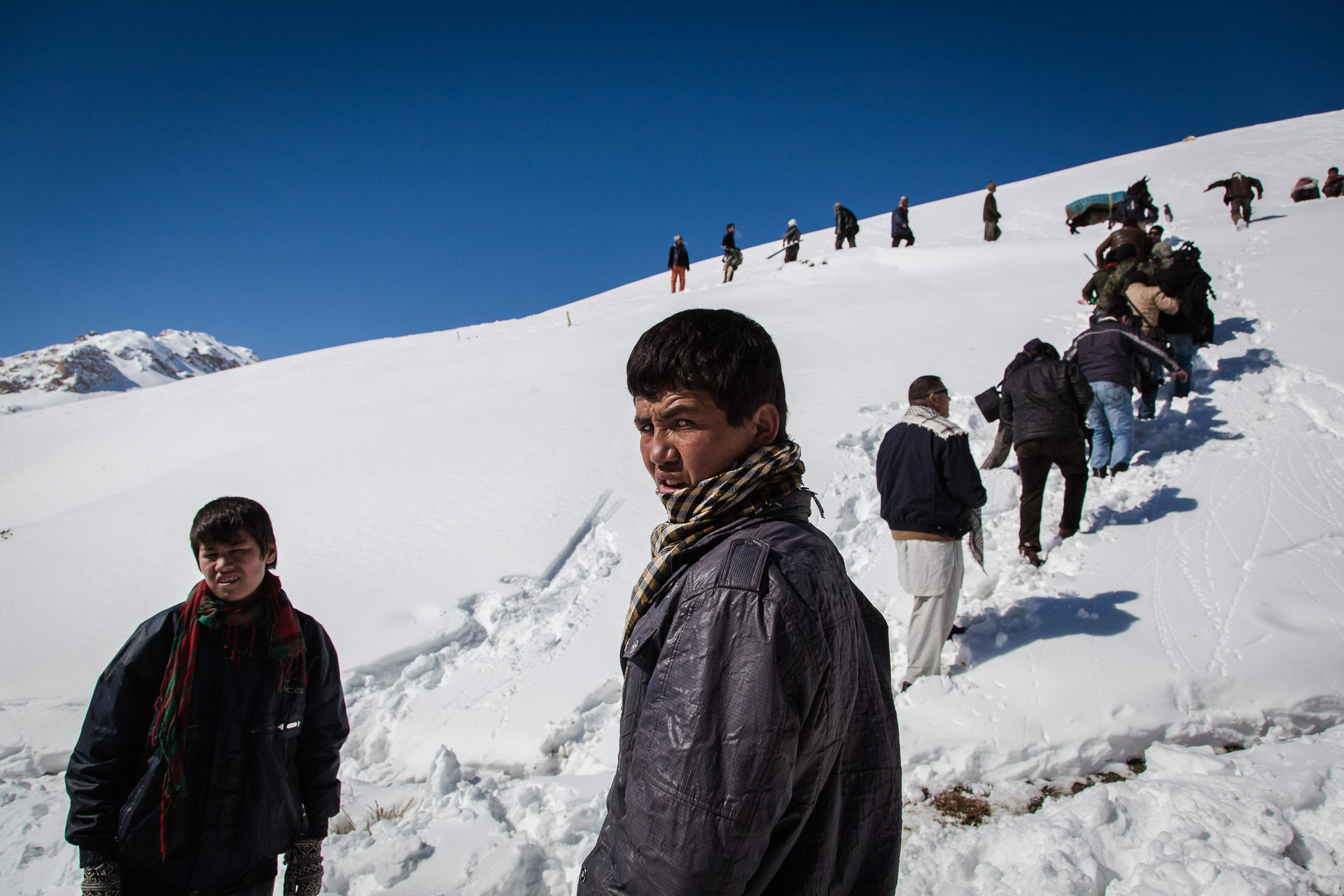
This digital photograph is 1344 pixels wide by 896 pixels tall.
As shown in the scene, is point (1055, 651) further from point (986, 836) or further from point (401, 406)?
point (401, 406)

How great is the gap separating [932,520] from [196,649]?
3370 mm

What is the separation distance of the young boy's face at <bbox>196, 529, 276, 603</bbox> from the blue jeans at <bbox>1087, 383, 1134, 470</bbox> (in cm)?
629

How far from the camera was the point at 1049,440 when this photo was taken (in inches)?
186

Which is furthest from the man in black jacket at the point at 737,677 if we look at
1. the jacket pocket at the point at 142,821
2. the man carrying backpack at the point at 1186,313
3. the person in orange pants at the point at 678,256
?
the person in orange pants at the point at 678,256

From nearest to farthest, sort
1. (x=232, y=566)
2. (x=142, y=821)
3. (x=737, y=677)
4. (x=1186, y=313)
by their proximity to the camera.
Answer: (x=737, y=677) → (x=142, y=821) → (x=232, y=566) → (x=1186, y=313)

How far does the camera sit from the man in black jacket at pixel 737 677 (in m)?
0.87

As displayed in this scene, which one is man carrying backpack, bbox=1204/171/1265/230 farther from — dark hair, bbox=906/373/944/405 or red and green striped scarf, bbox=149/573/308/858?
red and green striped scarf, bbox=149/573/308/858

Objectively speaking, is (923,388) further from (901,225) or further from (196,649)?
(901,225)

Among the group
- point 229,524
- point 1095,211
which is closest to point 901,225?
point 1095,211

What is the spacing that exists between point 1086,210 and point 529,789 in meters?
21.9

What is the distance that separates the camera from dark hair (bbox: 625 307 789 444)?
3.82 feet

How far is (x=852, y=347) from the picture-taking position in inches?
377

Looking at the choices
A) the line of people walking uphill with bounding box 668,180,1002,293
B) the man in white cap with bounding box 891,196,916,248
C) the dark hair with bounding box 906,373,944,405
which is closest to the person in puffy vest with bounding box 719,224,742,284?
the line of people walking uphill with bounding box 668,180,1002,293

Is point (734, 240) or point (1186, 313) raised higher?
point (734, 240)
